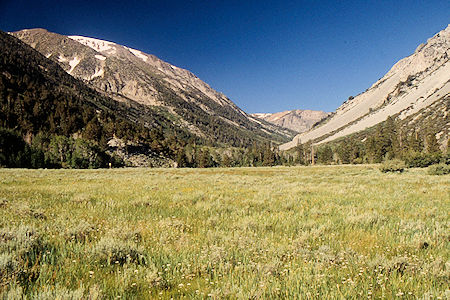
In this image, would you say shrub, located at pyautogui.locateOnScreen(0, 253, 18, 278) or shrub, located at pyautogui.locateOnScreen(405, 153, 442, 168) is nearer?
shrub, located at pyautogui.locateOnScreen(0, 253, 18, 278)

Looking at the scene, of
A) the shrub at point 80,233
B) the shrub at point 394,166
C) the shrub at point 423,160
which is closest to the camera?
the shrub at point 80,233

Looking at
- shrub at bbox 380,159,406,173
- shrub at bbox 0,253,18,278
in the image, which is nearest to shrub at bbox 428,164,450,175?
shrub at bbox 380,159,406,173

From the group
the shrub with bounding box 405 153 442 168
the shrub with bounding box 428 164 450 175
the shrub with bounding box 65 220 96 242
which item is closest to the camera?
the shrub with bounding box 65 220 96 242

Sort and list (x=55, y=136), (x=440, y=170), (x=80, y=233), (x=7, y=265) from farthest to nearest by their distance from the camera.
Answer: (x=55, y=136)
(x=440, y=170)
(x=80, y=233)
(x=7, y=265)

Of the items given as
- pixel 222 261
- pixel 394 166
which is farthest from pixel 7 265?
pixel 394 166

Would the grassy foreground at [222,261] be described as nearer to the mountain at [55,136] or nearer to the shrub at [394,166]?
the shrub at [394,166]

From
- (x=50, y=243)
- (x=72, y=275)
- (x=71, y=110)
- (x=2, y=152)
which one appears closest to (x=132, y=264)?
(x=72, y=275)

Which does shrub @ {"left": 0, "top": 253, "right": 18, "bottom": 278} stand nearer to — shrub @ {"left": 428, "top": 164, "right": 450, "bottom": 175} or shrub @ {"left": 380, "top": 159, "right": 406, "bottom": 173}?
shrub @ {"left": 428, "top": 164, "right": 450, "bottom": 175}

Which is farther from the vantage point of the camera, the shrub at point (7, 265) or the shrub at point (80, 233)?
the shrub at point (80, 233)

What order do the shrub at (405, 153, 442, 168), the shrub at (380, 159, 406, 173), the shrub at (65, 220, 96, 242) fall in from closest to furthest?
the shrub at (65, 220, 96, 242)
the shrub at (380, 159, 406, 173)
the shrub at (405, 153, 442, 168)

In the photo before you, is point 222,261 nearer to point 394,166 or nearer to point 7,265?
point 7,265

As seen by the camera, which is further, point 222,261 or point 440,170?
point 440,170

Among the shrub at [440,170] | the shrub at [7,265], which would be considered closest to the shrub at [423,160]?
the shrub at [440,170]

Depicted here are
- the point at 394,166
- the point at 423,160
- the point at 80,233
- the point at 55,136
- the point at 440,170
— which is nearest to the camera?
the point at 80,233
